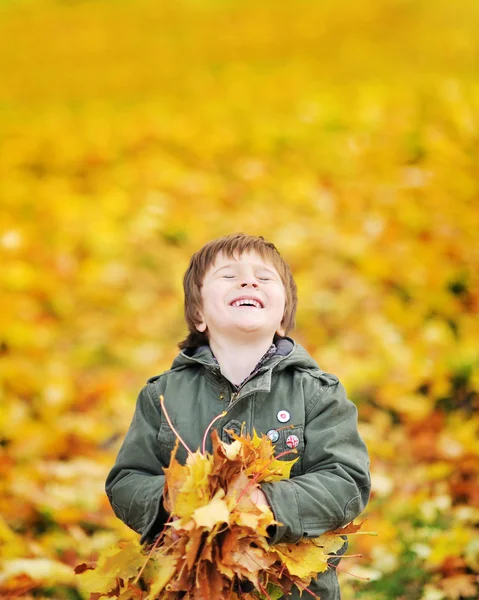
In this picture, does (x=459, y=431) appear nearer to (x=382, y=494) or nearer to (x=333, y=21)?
(x=382, y=494)

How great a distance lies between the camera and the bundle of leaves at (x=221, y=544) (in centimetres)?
186

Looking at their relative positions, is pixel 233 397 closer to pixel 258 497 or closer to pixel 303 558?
pixel 258 497

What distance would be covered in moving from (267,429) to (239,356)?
21cm

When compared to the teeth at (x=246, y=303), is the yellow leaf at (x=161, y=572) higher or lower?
lower

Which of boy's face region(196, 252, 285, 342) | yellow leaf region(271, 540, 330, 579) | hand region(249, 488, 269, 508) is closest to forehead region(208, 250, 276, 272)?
boy's face region(196, 252, 285, 342)

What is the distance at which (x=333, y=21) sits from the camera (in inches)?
314

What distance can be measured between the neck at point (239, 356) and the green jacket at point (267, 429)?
0.03m

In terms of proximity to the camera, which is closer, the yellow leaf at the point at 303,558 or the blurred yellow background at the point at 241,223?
the yellow leaf at the point at 303,558

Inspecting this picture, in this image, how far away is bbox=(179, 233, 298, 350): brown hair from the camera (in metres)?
2.29

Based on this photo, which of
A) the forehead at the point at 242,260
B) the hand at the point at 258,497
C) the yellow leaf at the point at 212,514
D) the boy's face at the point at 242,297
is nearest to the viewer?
the yellow leaf at the point at 212,514

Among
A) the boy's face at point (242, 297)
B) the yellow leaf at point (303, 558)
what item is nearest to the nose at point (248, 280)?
the boy's face at point (242, 297)

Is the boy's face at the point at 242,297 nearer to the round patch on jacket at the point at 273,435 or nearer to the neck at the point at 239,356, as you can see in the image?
the neck at the point at 239,356

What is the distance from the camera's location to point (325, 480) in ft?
6.68

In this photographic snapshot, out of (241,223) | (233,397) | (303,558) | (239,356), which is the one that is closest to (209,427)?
(233,397)
